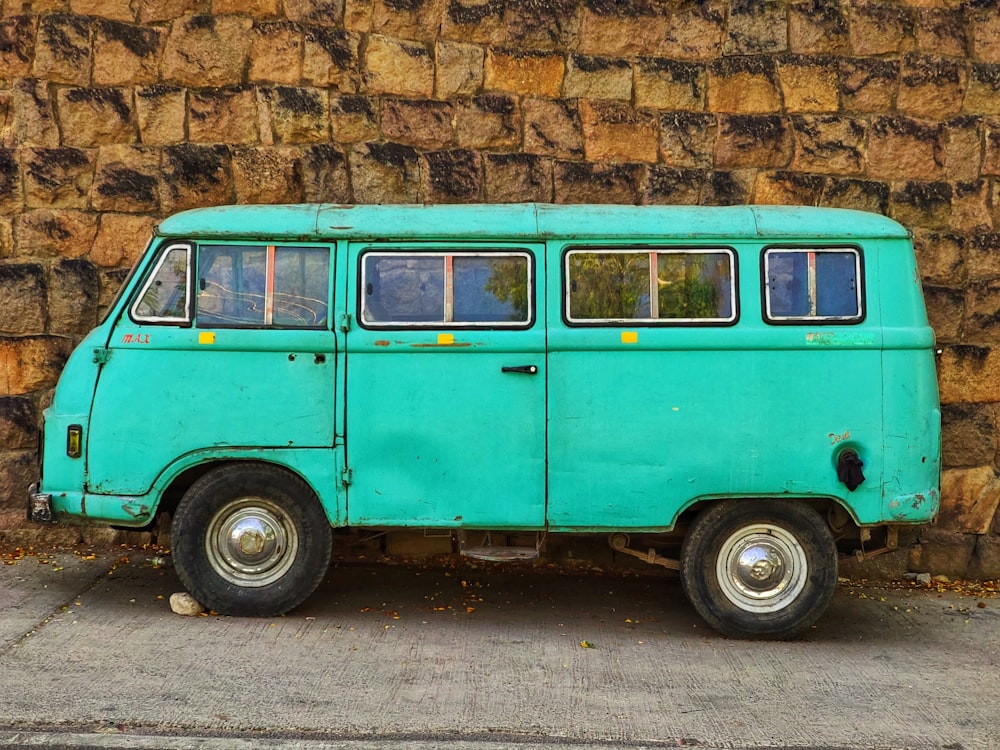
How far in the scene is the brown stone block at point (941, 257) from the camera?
26.2 feet

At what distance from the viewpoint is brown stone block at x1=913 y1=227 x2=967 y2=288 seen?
26.2 ft

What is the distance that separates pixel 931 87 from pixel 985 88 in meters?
0.39

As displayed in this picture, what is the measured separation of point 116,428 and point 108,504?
431 millimetres

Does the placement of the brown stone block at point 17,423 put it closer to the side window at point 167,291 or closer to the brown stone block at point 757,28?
the side window at point 167,291

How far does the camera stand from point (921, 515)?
624 centimetres

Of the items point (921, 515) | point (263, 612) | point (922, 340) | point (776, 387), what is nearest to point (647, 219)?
point (776, 387)

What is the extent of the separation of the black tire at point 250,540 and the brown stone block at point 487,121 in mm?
3055

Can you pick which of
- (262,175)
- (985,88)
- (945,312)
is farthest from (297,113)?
(985,88)

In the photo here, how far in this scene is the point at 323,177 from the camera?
26.3ft

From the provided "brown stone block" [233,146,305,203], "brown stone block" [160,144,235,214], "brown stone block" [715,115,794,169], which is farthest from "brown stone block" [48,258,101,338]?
"brown stone block" [715,115,794,169]

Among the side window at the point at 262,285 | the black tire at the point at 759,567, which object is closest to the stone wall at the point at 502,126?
the side window at the point at 262,285

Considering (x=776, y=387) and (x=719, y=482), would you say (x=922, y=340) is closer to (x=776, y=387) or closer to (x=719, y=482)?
(x=776, y=387)

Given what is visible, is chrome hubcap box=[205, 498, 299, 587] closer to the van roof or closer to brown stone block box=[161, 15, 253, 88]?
the van roof

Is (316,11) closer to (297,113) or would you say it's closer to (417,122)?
(297,113)
